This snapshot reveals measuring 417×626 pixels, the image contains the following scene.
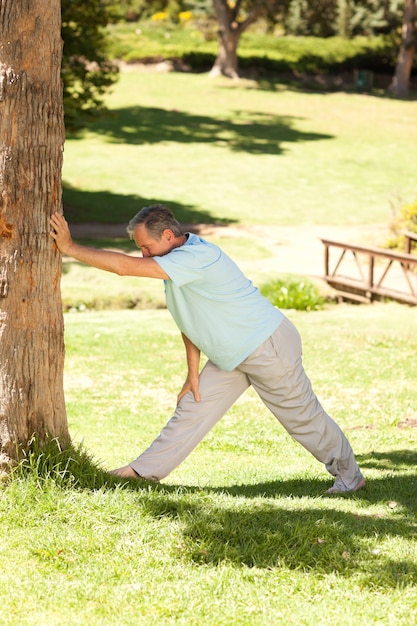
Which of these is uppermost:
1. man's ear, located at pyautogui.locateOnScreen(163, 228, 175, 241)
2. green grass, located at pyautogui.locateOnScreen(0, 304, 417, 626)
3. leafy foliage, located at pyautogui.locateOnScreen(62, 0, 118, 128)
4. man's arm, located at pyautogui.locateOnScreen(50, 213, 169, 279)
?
leafy foliage, located at pyautogui.locateOnScreen(62, 0, 118, 128)

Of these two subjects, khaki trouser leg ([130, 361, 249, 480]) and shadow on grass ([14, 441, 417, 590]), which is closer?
shadow on grass ([14, 441, 417, 590])

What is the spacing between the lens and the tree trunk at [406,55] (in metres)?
50.2

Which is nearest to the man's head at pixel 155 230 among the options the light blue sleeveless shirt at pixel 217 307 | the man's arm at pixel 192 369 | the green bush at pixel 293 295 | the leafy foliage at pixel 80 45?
the light blue sleeveless shirt at pixel 217 307

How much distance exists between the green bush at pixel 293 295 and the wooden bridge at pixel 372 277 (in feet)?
2.88

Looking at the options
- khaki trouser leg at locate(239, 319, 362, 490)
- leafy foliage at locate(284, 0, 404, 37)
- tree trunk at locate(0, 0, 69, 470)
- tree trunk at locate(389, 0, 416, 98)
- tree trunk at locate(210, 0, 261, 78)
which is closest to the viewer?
tree trunk at locate(0, 0, 69, 470)

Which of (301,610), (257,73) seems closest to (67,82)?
(301,610)

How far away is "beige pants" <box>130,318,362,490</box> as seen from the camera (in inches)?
209

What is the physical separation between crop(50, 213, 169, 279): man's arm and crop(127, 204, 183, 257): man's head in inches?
6.8

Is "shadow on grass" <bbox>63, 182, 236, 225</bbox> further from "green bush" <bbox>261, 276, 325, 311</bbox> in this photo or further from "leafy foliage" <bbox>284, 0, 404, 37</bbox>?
"leafy foliage" <bbox>284, 0, 404, 37</bbox>

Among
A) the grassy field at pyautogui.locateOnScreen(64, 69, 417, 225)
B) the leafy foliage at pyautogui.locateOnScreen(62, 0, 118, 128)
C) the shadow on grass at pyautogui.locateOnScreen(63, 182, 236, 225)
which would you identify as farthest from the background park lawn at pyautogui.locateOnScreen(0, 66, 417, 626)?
the grassy field at pyautogui.locateOnScreen(64, 69, 417, 225)

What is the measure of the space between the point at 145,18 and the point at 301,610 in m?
68.1

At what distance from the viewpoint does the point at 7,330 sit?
484 cm

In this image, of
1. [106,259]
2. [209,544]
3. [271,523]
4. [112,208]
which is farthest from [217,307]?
[112,208]

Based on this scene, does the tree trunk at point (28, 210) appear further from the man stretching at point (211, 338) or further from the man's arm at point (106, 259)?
the man stretching at point (211, 338)
